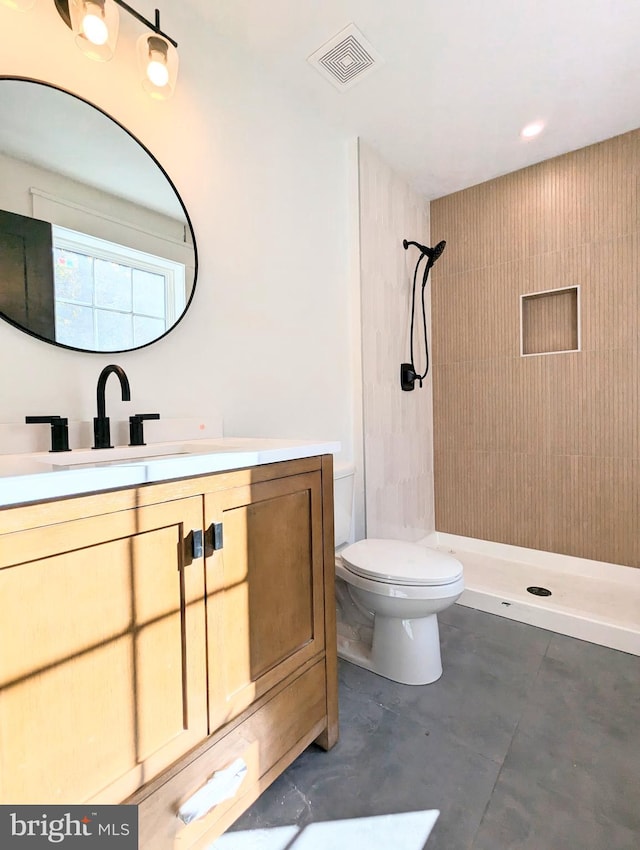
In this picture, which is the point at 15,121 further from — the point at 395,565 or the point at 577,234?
the point at 577,234

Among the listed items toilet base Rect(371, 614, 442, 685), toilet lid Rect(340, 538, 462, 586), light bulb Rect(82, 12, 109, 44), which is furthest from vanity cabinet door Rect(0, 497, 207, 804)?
light bulb Rect(82, 12, 109, 44)

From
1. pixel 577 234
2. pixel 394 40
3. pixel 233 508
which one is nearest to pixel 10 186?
pixel 233 508

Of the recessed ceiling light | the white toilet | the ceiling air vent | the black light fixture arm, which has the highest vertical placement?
the recessed ceiling light

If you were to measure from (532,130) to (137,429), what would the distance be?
2.53 metres

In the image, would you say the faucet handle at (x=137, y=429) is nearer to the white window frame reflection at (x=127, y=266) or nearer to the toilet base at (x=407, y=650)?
the white window frame reflection at (x=127, y=266)

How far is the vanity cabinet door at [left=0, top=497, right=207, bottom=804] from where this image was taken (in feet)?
2.09

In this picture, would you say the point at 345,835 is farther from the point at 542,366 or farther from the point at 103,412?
the point at 542,366

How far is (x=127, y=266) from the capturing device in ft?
4.38

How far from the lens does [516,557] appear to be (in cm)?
272

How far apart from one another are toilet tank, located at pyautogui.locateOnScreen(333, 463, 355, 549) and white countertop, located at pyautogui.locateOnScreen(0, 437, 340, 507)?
1.55 feet

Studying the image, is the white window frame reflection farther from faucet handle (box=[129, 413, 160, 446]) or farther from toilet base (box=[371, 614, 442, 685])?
toilet base (box=[371, 614, 442, 685])

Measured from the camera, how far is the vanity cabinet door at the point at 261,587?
3.02 ft

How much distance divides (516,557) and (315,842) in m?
2.14

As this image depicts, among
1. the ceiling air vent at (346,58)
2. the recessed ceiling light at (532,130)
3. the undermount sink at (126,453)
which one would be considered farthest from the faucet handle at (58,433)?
the recessed ceiling light at (532,130)
